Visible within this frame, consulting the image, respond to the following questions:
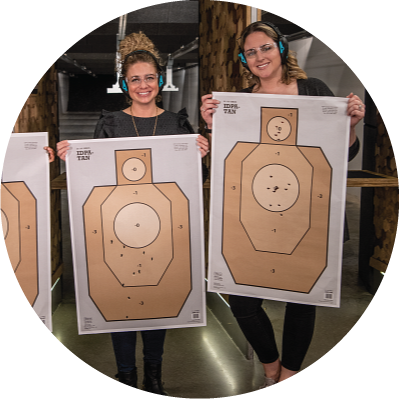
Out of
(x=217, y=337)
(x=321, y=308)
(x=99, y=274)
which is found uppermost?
(x=99, y=274)

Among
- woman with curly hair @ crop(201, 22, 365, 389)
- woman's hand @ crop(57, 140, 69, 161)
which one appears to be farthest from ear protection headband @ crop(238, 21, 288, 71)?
woman's hand @ crop(57, 140, 69, 161)

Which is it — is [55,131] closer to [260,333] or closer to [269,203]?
[269,203]

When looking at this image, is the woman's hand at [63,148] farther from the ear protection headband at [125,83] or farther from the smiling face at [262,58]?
the smiling face at [262,58]

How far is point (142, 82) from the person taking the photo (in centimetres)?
141

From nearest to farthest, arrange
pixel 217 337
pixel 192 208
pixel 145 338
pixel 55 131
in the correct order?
pixel 192 208 → pixel 145 338 → pixel 217 337 → pixel 55 131

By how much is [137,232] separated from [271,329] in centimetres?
67

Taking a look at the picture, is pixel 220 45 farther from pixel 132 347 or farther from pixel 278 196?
pixel 132 347

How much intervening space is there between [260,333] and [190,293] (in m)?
0.33

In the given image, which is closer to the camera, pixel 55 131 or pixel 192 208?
pixel 192 208

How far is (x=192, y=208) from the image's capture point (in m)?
1.51

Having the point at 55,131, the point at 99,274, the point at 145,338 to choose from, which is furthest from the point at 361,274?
the point at 55,131

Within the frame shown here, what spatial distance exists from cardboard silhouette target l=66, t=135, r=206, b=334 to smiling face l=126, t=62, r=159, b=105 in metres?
0.15

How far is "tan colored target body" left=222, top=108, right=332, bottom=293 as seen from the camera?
1.47 meters

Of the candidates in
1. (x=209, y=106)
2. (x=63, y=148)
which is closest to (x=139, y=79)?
(x=209, y=106)
